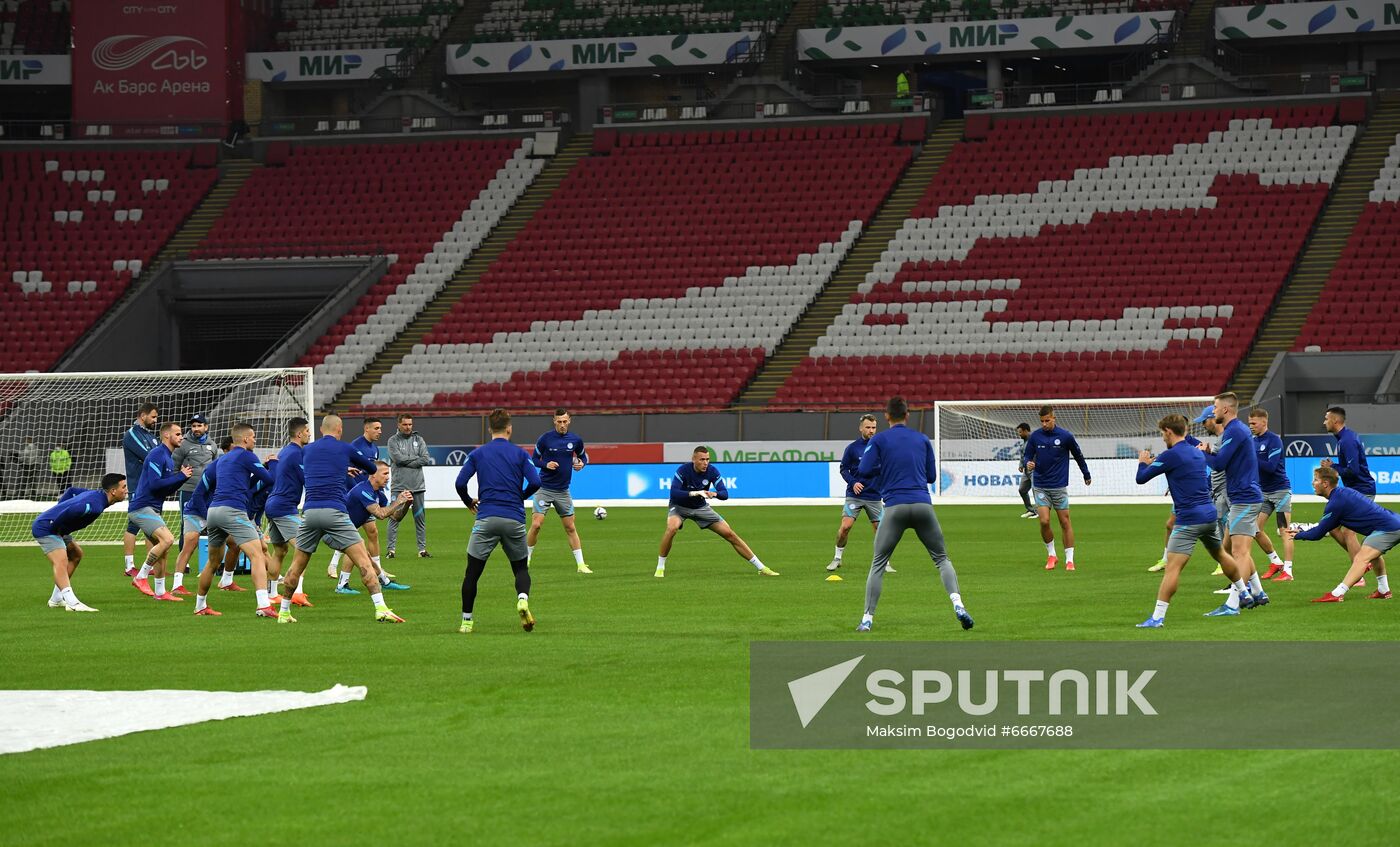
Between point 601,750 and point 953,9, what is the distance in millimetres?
53992

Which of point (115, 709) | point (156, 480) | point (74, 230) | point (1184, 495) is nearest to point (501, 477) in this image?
point (115, 709)

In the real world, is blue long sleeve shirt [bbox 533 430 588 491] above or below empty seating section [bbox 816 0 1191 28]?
below

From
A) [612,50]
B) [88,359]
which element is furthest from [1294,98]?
[88,359]

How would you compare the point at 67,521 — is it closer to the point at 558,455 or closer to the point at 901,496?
the point at 558,455

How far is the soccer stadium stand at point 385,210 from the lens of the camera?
187 feet

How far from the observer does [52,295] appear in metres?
56.9

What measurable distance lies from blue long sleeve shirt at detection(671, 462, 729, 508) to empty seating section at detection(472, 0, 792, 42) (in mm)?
42251

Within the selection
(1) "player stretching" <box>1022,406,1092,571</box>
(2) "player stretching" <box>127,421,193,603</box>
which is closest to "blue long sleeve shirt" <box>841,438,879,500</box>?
(1) "player stretching" <box>1022,406,1092,571</box>

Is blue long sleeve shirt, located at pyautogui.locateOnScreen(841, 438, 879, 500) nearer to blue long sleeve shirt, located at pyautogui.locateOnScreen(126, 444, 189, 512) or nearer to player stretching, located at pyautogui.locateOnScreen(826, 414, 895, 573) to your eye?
player stretching, located at pyautogui.locateOnScreen(826, 414, 895, 573)

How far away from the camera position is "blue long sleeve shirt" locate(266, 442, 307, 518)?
18.8 metres

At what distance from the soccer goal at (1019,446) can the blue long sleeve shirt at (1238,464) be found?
2319cm

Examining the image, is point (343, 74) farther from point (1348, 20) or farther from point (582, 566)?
point (582, 566)

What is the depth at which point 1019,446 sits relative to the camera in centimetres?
4031

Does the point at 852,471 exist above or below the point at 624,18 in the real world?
below
